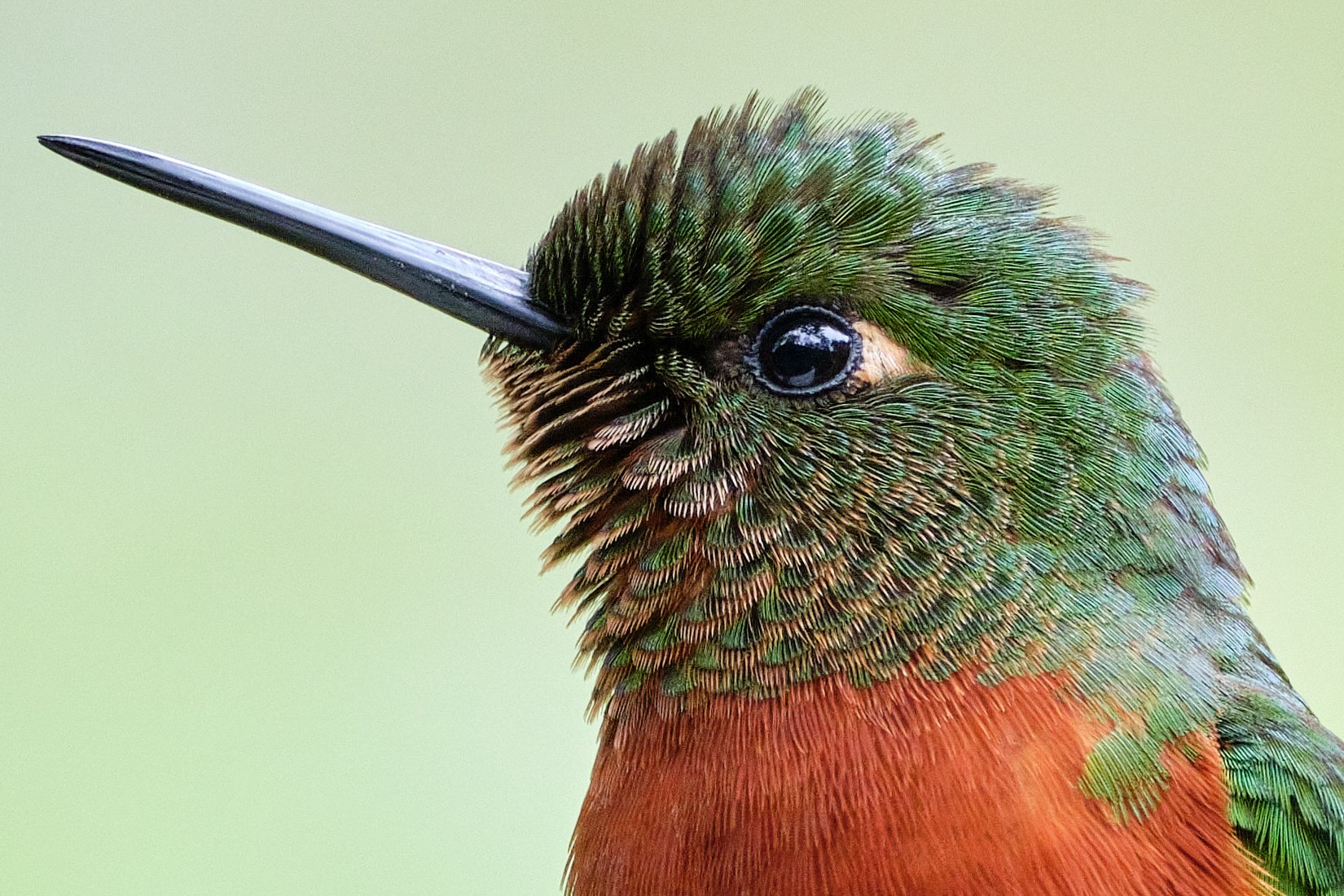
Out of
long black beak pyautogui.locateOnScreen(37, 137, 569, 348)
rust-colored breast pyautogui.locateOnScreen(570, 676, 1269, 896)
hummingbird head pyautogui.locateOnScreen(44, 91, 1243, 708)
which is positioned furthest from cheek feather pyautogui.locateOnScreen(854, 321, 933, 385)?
long black beak pyautogui.locateOnScreen(37, 137, 569, 348)

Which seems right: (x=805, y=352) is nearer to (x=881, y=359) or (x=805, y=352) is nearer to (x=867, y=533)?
(x=881, y=359)

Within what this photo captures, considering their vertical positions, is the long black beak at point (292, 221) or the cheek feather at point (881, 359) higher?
the long black beak at point (292, 221)

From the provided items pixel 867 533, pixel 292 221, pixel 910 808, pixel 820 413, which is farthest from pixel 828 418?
pixel 292 221

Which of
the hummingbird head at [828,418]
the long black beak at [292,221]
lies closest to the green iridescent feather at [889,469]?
the hummingbird head at [828,418]

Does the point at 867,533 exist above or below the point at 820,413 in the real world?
below

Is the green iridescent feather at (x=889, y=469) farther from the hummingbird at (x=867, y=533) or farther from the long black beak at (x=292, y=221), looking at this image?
the long black beak at (x=292, y=221)

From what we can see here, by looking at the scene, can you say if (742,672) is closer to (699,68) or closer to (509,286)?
(509,286)
